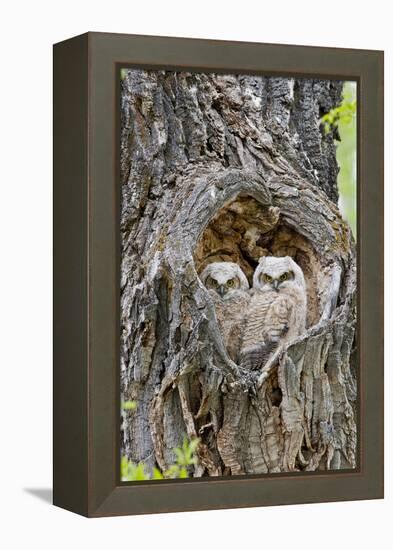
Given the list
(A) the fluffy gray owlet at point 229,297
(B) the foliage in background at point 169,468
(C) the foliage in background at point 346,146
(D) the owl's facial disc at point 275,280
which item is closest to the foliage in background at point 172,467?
(B) the foliage in background at point 169,468

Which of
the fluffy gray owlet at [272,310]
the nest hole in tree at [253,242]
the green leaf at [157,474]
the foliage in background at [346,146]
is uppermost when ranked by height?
the foliage in background at [346,146]

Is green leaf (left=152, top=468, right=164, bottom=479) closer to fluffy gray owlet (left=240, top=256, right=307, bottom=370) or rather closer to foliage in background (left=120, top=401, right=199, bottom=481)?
foliage in background (left=120, top=401, right=199, bottom=481)

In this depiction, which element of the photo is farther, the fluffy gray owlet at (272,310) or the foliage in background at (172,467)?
the fluffy gray owlet at (272,310)

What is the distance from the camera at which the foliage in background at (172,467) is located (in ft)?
22.1

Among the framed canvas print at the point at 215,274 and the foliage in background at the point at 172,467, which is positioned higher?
the framed canvas print at the point at 215,274

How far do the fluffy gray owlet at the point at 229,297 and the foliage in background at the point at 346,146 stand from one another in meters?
0.63

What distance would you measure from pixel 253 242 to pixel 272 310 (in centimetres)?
33

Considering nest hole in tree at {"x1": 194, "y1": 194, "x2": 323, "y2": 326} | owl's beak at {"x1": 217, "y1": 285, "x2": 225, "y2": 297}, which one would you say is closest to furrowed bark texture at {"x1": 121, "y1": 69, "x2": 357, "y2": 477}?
nest hole in tree at {"x1": 194, "y1": 194, "x2": 323, "y2": 326}

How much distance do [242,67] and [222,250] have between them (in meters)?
0.83

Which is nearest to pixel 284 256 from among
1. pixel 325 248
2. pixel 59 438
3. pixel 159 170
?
pixel 325 248

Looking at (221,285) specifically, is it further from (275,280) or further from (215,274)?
(275,280)

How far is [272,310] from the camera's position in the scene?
710cm

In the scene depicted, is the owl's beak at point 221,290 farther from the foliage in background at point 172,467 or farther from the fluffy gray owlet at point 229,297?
the foliage in background at point 172,467

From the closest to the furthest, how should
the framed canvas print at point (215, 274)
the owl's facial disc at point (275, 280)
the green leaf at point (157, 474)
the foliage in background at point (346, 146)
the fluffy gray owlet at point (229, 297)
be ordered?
1. the framed canvas print at point (215, 274)
2. the green leaf at point (157, 474)
3. the fluffy gray owlet at point (229, 297)
4. the owl's facial disc at point (275, 280)
5. the foliage in background at point (346, 146)
